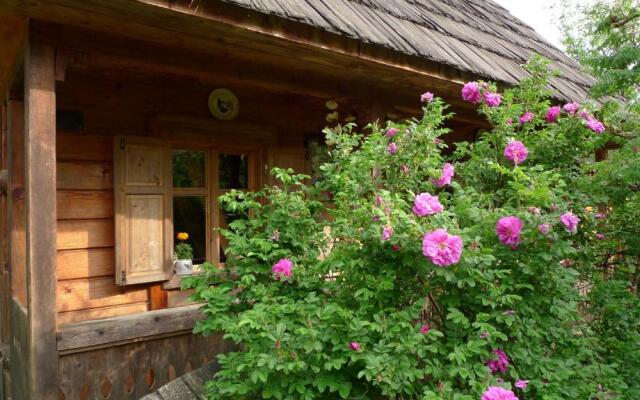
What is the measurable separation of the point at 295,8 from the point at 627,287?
299 cm

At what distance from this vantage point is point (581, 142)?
3064mm

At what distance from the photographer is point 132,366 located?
3016 mm

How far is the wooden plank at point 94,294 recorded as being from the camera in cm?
356

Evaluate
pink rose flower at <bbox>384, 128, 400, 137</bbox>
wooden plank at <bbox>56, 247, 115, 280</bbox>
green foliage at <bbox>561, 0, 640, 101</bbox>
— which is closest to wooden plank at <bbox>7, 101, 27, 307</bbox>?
wooden plank at <bbox>56, 247, 115, 280</bbox>

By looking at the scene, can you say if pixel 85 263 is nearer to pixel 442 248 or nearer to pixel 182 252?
pixel 182 252

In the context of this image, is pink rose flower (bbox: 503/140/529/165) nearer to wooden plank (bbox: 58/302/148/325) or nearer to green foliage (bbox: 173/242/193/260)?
green foliage (bbox: 173/242/193/260)

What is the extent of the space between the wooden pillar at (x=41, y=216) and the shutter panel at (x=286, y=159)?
6.75ft

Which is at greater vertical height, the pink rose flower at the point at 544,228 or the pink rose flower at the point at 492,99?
the pink rose flower at the point at 492,99

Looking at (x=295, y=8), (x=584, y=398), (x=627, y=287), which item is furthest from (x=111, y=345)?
(x=627, y=287)

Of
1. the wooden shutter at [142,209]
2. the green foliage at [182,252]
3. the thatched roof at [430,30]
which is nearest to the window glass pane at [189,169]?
the wooden shutter at [142,209]

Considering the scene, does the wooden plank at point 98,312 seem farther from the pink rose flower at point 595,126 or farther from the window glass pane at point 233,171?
the pink rose flower at point 595,126

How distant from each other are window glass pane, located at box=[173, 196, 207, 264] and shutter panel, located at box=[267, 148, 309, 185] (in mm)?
642

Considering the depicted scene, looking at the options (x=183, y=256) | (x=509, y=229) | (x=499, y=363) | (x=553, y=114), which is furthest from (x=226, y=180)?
(x=499, y=363)

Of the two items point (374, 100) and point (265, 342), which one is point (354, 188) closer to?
point (265, 342)
